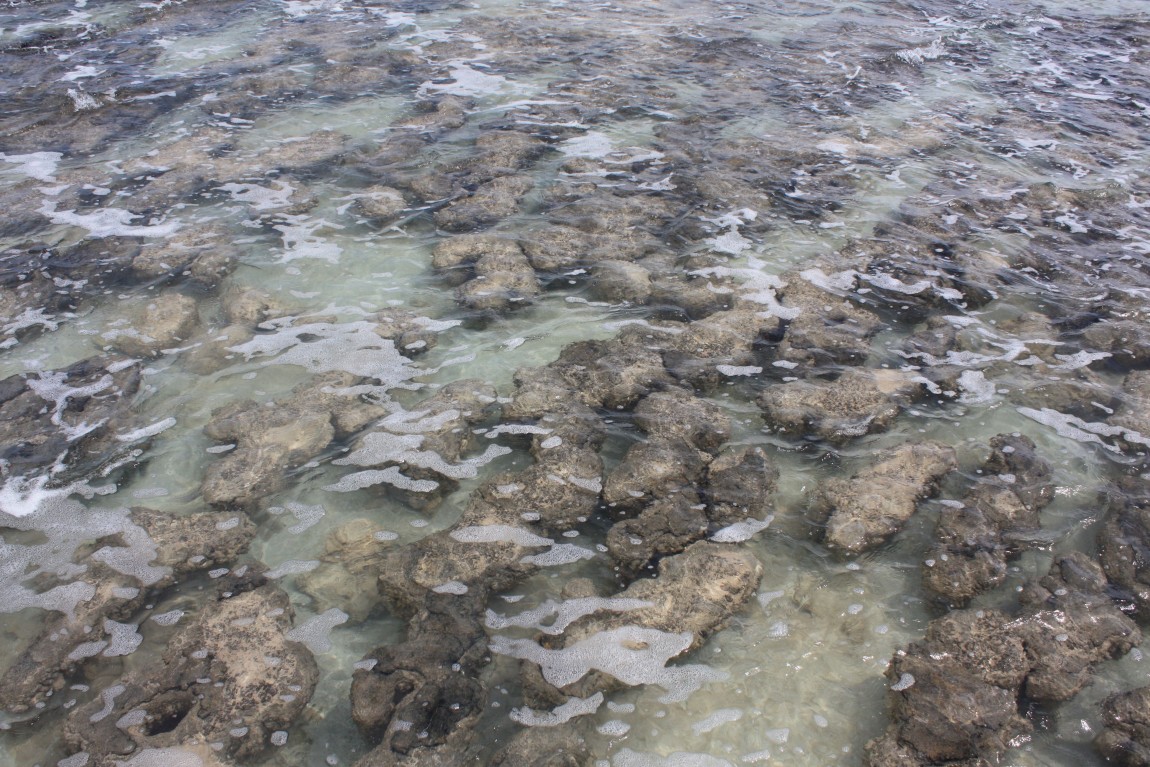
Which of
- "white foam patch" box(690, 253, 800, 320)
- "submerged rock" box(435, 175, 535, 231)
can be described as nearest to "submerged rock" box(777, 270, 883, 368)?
"white foam patch" box(690, 253, 800, 320)

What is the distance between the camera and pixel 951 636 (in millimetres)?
4883

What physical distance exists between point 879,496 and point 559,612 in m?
2.82

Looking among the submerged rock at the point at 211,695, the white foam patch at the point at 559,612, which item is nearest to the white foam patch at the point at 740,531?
the white foam patch at the point at 559,612

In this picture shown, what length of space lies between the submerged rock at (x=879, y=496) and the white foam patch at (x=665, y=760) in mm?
2028

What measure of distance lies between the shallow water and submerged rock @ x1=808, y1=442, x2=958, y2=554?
143 millimetres

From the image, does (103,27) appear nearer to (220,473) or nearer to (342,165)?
(342,165)

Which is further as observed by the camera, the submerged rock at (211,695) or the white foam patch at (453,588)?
the white foam patch at (453,588)

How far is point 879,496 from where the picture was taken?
5.86 metres

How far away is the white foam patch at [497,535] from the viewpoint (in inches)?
222

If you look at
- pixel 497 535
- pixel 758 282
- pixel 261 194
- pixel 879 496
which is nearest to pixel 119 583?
pixel 497 535

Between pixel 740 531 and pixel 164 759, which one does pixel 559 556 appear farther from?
pixel 164 759

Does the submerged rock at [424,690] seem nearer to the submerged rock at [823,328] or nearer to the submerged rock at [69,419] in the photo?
the submerged rock at [69,419]

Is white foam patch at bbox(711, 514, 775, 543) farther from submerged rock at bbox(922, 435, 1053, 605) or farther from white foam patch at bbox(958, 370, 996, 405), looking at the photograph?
white foam patch at bbox(958, 370, 996, 405)

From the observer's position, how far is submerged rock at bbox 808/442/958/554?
5676 mm
